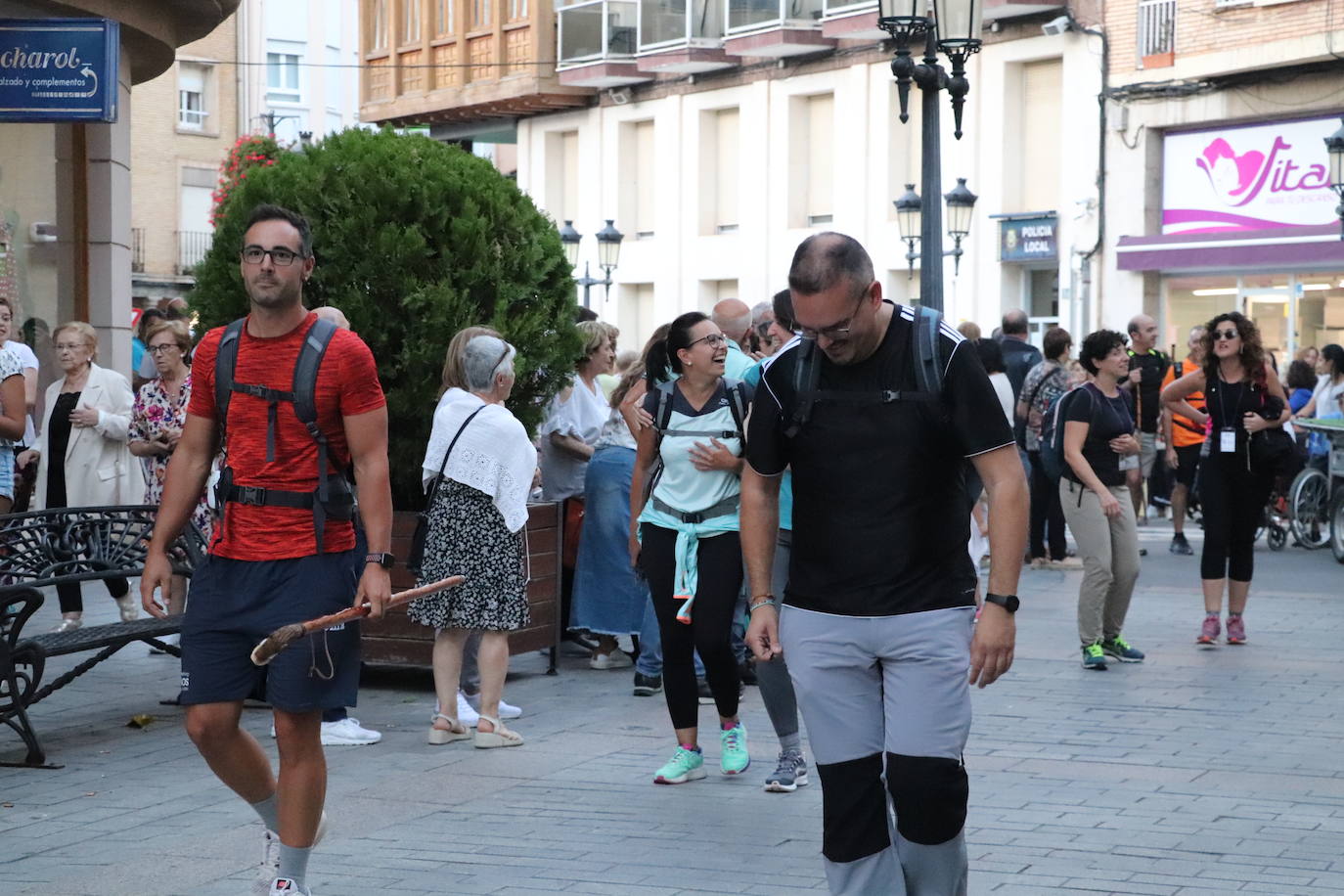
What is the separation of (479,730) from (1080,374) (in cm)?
935

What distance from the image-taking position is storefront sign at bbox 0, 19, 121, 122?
1181cm

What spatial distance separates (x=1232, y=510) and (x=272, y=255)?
7.25 m

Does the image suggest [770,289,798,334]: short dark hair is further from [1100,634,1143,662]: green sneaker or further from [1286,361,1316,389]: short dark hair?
[1286,361,1316,389]: short dark hair

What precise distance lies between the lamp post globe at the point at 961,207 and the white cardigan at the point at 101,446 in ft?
57.5

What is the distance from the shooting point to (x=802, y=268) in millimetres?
4633

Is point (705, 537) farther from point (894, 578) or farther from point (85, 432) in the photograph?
point (85, 432)

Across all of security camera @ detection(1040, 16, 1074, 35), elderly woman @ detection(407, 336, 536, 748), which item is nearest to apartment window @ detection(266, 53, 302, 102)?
security camera @ detection(1040, 16, 1074, 35)

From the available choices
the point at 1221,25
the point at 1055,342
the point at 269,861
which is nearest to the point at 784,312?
the point at 269,861

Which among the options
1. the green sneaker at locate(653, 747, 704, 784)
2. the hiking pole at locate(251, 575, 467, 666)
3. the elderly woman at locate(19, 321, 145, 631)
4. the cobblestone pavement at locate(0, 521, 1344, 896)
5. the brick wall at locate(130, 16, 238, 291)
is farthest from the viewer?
the brick wall at locate(130, 16, 238, 291)

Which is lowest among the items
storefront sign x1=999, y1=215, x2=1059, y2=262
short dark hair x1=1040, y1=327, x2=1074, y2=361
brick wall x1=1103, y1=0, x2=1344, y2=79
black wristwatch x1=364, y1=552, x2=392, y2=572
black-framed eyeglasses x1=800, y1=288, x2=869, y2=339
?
black wristwatch x1=364, y1=552, x2=392, y2=572

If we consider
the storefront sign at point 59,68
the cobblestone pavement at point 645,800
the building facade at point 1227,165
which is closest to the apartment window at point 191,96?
the building facade at point 1227,165

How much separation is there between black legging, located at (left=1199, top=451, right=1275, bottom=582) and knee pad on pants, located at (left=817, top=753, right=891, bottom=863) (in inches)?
269

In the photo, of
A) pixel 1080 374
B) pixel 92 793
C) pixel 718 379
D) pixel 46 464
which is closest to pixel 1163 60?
pixel 1080 374

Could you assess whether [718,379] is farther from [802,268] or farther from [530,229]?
[802,268]
